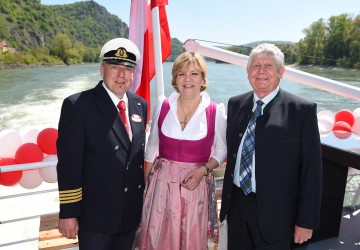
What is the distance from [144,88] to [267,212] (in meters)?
1.83

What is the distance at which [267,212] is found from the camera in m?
1.66

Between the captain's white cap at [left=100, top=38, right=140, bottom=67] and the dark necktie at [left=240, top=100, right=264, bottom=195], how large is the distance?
2.14 feet

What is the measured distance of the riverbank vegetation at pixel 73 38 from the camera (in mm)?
48394

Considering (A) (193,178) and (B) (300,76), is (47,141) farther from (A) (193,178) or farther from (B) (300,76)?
(B) (300,76)

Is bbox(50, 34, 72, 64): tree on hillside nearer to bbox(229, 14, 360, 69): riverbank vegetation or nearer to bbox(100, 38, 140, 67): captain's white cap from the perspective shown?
bbox(229, 14, 360, 69): riverbank vegetation

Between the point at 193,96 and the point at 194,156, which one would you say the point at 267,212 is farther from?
the point at 193,96

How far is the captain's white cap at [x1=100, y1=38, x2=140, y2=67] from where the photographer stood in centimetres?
168

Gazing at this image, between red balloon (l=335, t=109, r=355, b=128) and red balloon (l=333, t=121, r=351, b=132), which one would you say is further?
red balloon (l=335, t=109, r=355, b=128)

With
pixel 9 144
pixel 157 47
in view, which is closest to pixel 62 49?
pixel 9 144

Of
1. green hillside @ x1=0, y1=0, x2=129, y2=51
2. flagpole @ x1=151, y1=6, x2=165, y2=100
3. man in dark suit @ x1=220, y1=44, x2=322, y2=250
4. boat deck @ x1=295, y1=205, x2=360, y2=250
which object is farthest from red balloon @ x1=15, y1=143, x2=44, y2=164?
green hillside @ x1=0, y1=0, x2=129, y2=51

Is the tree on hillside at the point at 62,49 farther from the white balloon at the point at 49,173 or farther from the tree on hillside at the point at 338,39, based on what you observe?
the white balloon at the point at 49,173

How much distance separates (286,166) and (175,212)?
0.65 meters

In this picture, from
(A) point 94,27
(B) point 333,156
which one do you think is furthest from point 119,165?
(A) point 94,27

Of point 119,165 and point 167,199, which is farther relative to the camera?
point 167,199
